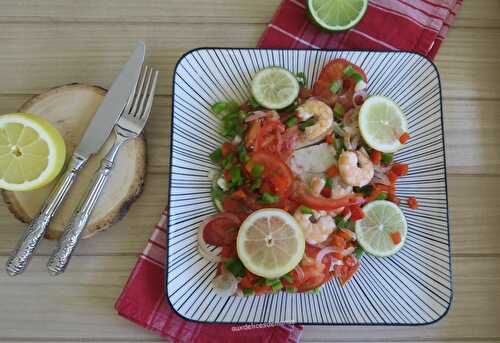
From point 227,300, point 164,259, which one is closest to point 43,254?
point 164,259

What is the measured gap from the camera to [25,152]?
161 cm

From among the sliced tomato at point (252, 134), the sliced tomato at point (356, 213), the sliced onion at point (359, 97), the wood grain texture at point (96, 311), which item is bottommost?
the wood grain texture at point (96, 311)

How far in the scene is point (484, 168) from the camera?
1.91 meters

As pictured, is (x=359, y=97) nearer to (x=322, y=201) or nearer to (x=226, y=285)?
(x=322, y=201)

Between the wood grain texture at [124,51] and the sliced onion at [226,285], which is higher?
the wood grain texture at [124,51]

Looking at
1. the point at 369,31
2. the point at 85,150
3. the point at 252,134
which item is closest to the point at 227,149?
the point at 252,134

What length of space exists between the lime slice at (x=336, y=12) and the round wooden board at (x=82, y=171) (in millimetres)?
843

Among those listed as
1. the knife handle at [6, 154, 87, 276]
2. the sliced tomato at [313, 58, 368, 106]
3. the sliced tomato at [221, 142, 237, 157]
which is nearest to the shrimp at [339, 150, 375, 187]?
the sliced tomato at [313, 58, 368, 106]

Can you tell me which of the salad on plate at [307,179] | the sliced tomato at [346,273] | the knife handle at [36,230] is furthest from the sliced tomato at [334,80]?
the knife handle at [36,230]

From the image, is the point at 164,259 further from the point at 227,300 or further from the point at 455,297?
the point at 455,297

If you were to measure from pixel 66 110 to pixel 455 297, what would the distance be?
5.40ft

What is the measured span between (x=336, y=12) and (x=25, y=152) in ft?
4.15

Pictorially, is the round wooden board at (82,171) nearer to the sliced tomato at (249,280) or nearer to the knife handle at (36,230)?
the knife handle at (36,230)

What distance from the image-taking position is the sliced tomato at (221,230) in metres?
1.71
